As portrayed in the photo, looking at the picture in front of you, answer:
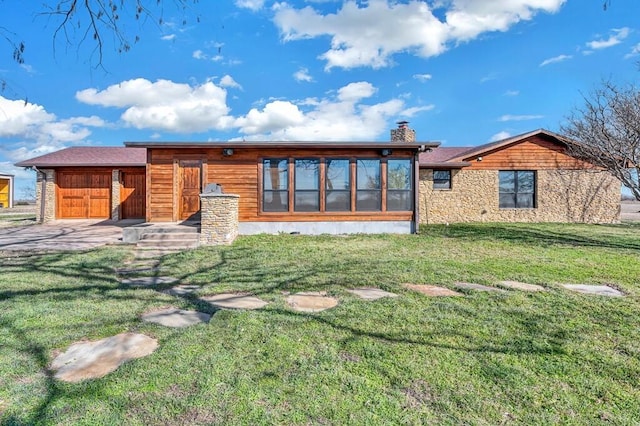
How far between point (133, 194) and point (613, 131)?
16.3m

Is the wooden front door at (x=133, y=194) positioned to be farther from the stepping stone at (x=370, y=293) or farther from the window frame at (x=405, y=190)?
the stepping stone at (x=370, y=293)

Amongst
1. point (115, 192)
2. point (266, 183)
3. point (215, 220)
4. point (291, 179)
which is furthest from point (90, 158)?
point (291, 179)

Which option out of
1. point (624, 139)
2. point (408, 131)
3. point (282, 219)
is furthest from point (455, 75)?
point (282, 219)

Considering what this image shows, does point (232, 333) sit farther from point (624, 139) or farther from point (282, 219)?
point (624, 139)

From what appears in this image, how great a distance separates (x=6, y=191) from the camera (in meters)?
25.0

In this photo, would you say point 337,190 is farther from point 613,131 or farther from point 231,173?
point 613,131

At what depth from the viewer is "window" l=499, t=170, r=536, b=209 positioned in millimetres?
14422

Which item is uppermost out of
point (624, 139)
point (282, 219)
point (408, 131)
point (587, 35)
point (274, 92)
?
point (274, 92)

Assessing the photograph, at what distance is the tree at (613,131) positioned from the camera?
818 centimetres

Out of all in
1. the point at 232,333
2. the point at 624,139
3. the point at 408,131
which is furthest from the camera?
the point at 408,131

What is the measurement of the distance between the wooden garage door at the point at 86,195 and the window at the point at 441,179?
1349 centimetres

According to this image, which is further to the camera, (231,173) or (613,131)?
(231,173)

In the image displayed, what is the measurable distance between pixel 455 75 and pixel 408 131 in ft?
11.1

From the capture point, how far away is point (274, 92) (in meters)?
16.5
